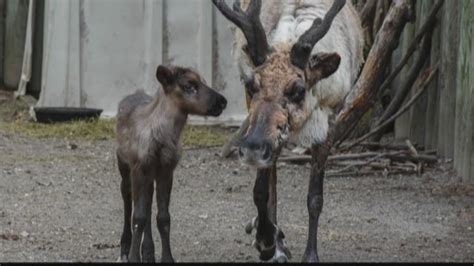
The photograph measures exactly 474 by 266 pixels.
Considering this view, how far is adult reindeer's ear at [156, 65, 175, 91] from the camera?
23.9 ft

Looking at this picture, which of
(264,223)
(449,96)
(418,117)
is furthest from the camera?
(418,117)

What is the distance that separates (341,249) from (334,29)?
134cm

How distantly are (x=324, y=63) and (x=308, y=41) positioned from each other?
17cm

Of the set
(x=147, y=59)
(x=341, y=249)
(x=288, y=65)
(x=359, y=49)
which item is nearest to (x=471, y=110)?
(x=359, y=49)

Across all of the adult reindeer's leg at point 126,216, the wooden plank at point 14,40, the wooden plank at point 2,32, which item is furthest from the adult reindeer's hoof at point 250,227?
the wooden plank at point 2,32

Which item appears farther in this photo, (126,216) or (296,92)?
(126,216)

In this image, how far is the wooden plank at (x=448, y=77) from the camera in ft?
35.9

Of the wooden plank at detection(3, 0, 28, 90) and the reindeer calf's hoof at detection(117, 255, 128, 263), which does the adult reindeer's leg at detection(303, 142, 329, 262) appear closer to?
the reindeer calf's hoof at detection(117, 255, 128, 263)

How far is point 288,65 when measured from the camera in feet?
23.7

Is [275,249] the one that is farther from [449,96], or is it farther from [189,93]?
[449,96]

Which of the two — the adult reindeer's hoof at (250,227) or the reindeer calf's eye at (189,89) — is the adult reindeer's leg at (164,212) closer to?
the reindeer calf's eye at (189,89)

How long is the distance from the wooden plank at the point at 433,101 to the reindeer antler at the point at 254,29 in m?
4.48

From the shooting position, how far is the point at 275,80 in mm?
7094

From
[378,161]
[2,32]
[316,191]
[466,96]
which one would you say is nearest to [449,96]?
[466,96]
